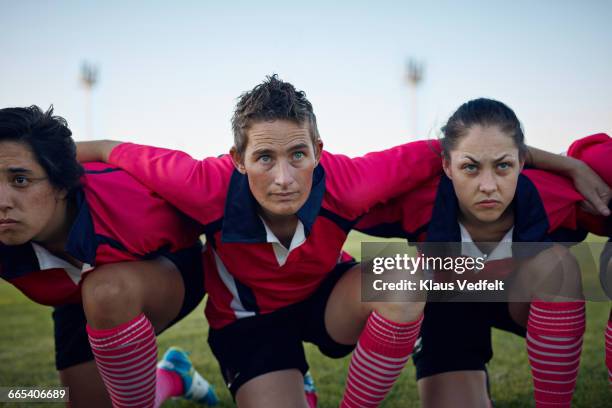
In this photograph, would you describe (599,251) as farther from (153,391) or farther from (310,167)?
(153,391)

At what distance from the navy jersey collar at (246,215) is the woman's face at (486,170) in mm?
558

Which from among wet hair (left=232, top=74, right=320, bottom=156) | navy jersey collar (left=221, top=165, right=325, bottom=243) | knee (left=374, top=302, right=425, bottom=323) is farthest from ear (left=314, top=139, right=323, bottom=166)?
knee (left=374, top=302, right=425, bottom=323)

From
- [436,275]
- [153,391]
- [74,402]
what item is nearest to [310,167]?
[436,275]

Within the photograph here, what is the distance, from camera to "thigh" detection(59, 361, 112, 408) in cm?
237

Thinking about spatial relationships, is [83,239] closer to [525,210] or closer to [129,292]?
[129,292]

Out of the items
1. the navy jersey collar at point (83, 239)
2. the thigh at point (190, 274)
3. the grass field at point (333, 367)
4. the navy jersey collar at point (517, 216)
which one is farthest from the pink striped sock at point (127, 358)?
the navy jersey collar at point (517, 216)

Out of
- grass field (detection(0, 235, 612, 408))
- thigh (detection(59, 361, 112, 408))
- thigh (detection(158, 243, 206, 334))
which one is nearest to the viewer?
thigh (detection(158, 243, 206, 334))

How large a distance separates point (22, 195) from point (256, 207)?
820 millimetres

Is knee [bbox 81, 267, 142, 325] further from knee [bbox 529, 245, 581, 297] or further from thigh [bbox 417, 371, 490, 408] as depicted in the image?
knee [bbox 529, 245, 581, 297]

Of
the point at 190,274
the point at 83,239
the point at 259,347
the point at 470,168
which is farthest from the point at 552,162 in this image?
the point at 83,239

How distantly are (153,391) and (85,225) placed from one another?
0.67m

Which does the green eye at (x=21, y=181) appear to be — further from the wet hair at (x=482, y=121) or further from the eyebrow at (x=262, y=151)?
the wet hair at (x=482, y=121)

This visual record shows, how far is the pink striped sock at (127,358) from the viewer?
1781 mm

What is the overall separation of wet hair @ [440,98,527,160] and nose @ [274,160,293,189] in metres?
0.67
